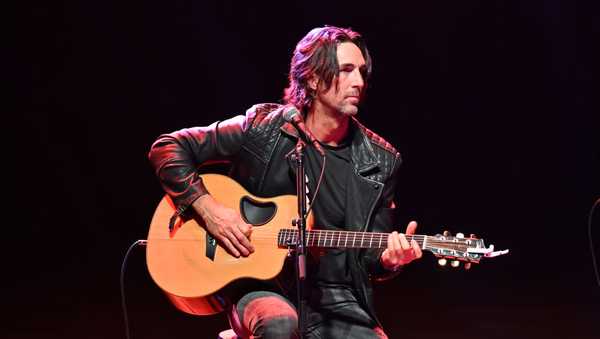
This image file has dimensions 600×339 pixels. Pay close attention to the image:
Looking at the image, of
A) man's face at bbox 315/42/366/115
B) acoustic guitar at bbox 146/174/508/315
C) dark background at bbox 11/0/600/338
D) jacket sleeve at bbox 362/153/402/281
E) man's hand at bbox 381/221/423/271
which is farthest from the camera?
dark background at bbox 11/0/600/338

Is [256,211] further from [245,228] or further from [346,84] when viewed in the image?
[346,84]

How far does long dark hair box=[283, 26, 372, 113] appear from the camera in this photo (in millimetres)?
3699

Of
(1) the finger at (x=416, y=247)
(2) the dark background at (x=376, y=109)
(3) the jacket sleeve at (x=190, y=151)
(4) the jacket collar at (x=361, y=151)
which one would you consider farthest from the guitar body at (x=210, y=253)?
(2) the dark background at (x=376, y=109)

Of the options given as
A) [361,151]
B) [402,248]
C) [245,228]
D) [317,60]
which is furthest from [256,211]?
[317,60]

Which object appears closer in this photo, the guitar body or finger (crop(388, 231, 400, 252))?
finger (crop(388, 231, 400, 252))

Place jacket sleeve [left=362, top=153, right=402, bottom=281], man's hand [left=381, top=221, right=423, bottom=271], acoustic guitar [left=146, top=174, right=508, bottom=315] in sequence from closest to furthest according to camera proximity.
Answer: man's hand [left=381, top=221, right=423, bottom=271]
acoustic guitar [left=146, top=174, right=508, bottom=315]
jacket sleeve [left=362, top=153, right=402, bottom=281]

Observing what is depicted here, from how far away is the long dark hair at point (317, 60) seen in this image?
370cm

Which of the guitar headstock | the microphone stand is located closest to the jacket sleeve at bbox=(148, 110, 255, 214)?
the microphone stand

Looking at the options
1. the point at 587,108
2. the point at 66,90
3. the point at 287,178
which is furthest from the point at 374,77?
the point at 287,178

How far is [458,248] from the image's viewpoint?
303cm

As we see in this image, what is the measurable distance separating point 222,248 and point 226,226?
13cm

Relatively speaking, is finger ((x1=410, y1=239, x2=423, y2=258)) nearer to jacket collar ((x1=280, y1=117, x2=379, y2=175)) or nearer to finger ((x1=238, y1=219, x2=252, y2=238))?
jacket collar ((x1=280, y1=117, x2=379, y2=175))

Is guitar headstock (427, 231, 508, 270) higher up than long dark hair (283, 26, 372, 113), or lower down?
lower down

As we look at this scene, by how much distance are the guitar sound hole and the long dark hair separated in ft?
2.23
